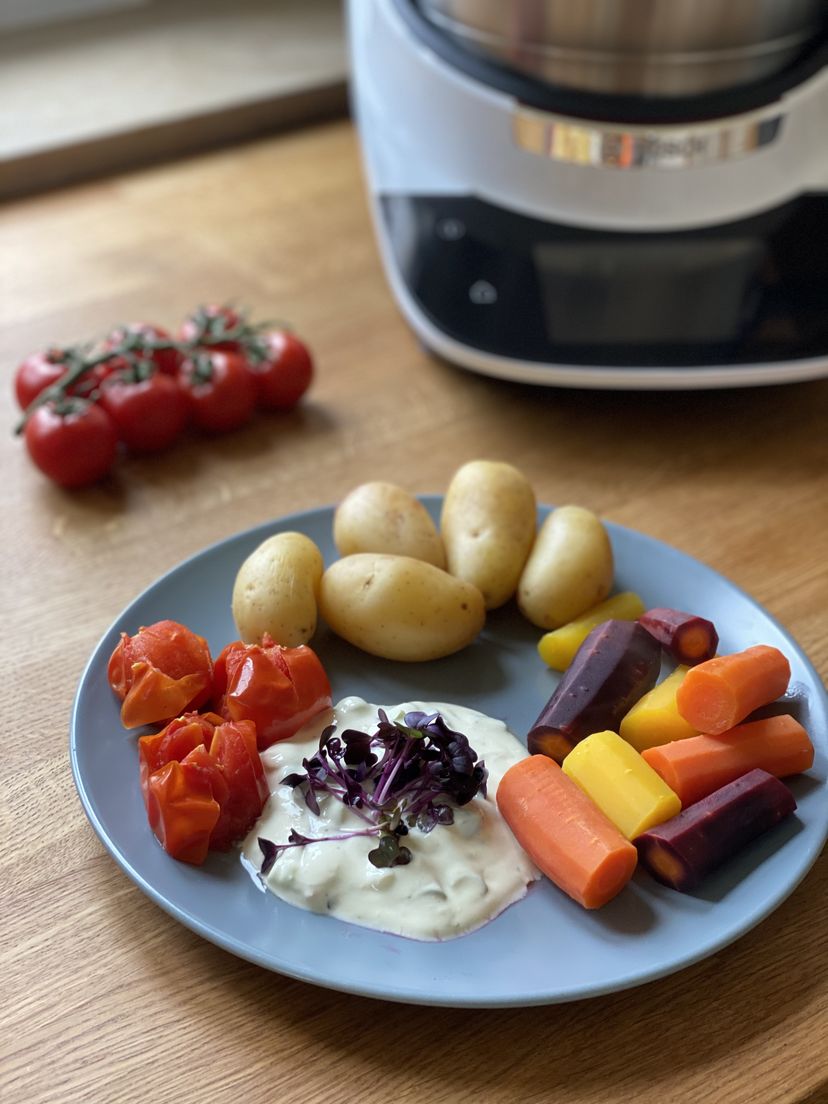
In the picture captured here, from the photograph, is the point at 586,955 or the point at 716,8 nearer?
the point at 586,955

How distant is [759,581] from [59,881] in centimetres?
59

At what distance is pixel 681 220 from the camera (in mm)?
1091

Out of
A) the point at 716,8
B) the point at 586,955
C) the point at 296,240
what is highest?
the point at 716,8

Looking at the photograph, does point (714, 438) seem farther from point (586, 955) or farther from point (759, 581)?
point (586, 955)

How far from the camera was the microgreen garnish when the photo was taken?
68cm

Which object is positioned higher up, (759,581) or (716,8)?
(716,8)

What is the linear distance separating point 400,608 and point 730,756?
25 cm

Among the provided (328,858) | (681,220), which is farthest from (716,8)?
(328,858)

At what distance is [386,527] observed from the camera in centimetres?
89

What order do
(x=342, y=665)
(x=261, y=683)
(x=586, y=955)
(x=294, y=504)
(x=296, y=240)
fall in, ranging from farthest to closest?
1. (x=296, y=240)
2. (x=294, y=504)
3. (x=342, y=665)
4. (x=261, y=683)
5. (x=586, y=955)

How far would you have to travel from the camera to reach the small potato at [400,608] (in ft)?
2.73

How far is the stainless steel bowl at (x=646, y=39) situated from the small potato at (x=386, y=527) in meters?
Answer: 0.44

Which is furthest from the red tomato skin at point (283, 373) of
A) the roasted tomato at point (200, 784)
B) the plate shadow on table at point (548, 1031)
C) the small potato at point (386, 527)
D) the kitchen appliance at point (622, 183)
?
the plate shadow on table at point (548, 1031)

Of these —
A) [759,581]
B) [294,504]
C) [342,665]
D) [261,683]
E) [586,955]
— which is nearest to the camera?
[586,955]
